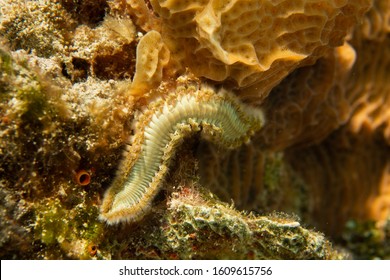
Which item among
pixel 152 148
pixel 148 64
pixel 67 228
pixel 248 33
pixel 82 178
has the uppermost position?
pixel 248 33

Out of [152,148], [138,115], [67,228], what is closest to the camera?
[67,228]

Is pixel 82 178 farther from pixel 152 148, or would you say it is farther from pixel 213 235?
pixel 213 235

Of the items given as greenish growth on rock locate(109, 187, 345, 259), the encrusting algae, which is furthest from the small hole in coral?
greenish growth on rock locate(109, 187, 345, 259)

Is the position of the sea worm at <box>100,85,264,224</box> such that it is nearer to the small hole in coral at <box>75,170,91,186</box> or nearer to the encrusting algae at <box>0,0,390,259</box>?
the encrusting algae at <box>0,0,390,259</box>

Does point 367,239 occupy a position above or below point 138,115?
below

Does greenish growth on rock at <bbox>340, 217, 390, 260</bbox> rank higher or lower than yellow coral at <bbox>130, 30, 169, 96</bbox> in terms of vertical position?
lower

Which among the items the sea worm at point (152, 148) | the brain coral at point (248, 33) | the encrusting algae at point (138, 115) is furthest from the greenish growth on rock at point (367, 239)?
the sea worm at point (152, 148)

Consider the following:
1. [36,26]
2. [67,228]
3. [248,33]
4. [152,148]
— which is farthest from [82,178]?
[248,33]
